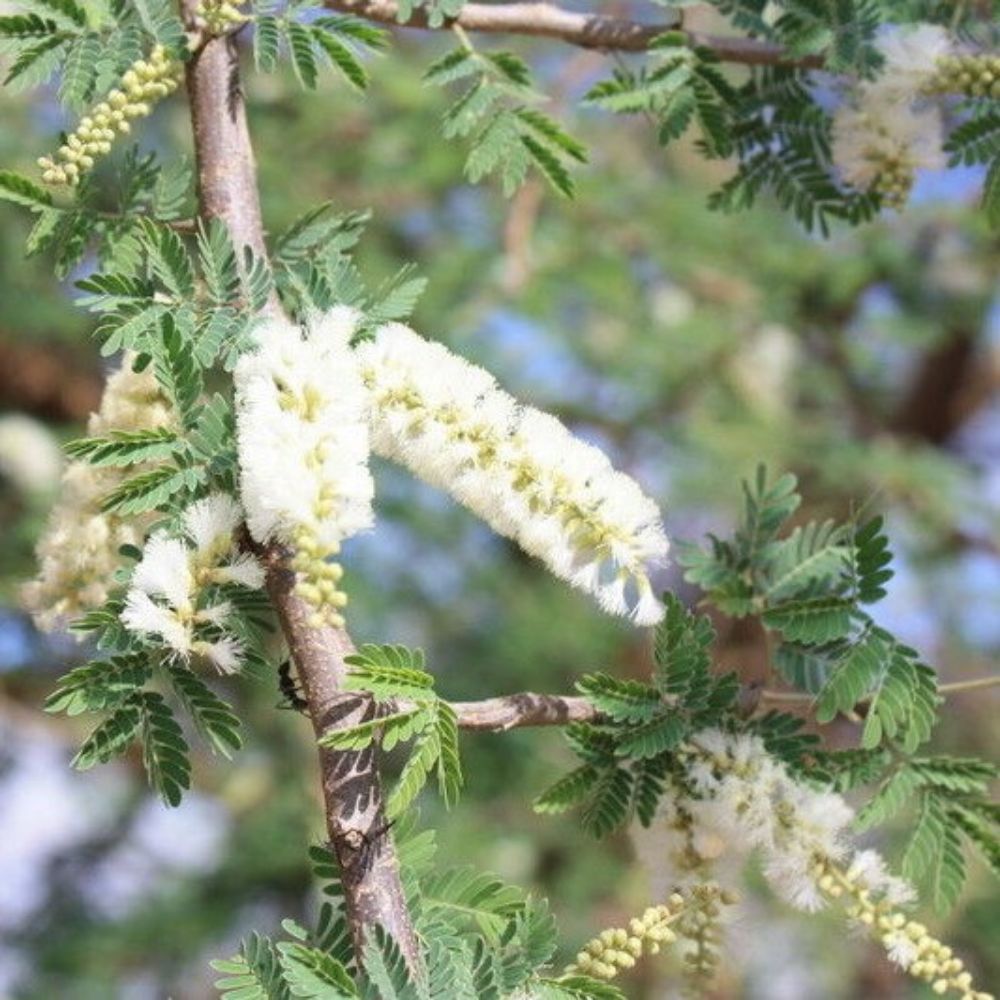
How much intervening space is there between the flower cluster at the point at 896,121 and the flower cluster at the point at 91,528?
0.69 m

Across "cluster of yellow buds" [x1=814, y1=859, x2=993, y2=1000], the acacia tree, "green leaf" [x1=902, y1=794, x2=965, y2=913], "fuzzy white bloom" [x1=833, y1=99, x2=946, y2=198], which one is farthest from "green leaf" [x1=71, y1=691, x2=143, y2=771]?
"fuzzy white bloom" [x1=833, y1=99, x2=946, y2=198]

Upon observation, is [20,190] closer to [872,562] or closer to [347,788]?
[347,788]

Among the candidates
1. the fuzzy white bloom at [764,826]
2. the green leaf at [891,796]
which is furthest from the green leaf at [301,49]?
the green leaf at [891,796]

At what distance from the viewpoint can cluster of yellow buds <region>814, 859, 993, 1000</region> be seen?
43.9 inches

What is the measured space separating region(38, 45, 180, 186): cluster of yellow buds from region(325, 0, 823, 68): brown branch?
1.02 ft

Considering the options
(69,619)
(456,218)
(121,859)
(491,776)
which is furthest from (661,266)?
(69,619)

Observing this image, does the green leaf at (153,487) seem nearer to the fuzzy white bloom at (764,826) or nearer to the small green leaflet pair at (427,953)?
the small green leaflet pair at (427,953)

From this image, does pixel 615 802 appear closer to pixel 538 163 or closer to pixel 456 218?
pixel 538 163

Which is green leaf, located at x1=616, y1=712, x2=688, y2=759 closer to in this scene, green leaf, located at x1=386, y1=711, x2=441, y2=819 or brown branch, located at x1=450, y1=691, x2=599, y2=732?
brown branch, located at x1=450, y1=691, x2=599, y2=732

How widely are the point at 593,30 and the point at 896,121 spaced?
28 centimetres

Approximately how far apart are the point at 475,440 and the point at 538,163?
433 mm

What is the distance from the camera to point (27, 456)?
4.27 m

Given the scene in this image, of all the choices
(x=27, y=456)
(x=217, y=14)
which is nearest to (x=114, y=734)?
(x=217, y=14)

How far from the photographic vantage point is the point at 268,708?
420 centimetres
